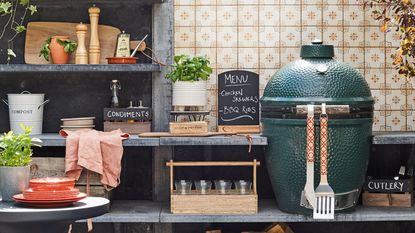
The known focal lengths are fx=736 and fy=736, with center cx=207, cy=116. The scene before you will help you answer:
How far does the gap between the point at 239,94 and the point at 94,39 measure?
3.35 feet

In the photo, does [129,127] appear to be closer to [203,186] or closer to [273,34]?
[203,186]

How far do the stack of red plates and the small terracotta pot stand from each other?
→ 62.4 inches

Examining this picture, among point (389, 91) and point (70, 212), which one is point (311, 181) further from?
point (70, 212)

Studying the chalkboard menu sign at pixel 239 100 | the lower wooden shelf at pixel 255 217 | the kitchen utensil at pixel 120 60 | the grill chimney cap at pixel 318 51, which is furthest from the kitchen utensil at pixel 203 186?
the grill chimney cap at pixel 318 51

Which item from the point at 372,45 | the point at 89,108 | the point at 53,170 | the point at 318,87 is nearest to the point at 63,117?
the point at 89,108

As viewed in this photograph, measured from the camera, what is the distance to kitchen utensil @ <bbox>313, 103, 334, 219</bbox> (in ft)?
14.0

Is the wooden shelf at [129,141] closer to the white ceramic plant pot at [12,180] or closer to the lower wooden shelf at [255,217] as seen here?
the lower wooden shelf at [255,217]

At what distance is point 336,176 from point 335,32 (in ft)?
3.78

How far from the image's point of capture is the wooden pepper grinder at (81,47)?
479 centimetres

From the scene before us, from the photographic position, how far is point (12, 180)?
348 cm

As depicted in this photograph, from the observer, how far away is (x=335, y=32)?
16.6 ft

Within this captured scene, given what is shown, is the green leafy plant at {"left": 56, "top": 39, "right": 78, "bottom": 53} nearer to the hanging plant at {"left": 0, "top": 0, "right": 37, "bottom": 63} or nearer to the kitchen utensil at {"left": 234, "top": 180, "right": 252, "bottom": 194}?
the hanging plant at {"left": 0, "top": 0, "right": 37, "bottom": 63}

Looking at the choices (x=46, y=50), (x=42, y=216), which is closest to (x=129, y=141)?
(x=46, y=50)

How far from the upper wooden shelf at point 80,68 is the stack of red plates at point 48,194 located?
1.44 metres
